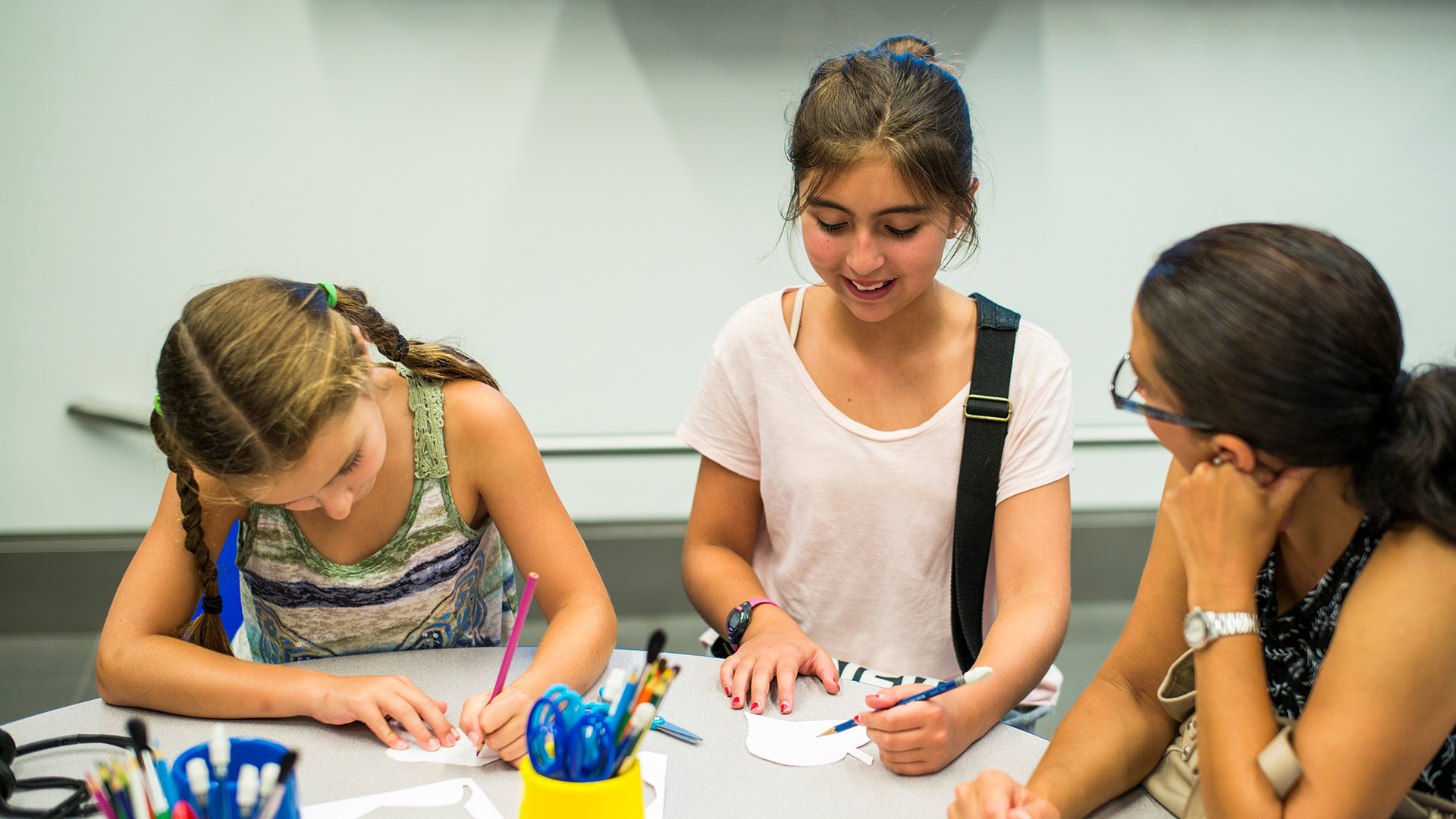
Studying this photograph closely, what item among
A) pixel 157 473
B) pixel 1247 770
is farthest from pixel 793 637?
pixel 157 473

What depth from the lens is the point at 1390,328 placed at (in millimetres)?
775

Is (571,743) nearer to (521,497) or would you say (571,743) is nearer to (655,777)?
(655,777)

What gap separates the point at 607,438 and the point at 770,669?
161 centimetres

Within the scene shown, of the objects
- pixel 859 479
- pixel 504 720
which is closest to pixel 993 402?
pixel 859 479

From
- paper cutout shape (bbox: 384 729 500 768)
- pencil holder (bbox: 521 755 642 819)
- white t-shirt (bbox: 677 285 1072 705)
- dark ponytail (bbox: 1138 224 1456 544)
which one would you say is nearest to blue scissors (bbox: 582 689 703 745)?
paper cutout shape (bbox: 384 729 500 768)

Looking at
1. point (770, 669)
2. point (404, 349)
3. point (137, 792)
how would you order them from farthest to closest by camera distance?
point (404, 349), point (770, 669), point (137, 792)

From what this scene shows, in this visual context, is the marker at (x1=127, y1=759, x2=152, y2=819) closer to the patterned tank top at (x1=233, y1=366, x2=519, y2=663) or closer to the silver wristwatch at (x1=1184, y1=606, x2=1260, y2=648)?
the patterned tank top at (x1=233, y1=366, x2=519, y2=663)

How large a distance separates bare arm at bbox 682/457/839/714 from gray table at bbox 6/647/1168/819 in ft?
0.08

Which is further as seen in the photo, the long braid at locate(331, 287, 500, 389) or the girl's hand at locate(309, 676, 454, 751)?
the long braid at locate(331, 287, 500, 389)

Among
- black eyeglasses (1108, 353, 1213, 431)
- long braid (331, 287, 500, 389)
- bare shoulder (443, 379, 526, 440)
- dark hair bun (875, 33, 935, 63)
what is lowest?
bare shoulder (443, 379, 526, 440)

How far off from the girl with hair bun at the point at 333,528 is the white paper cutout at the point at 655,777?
0.40ft

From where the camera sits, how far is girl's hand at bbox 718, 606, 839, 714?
40.7 inches

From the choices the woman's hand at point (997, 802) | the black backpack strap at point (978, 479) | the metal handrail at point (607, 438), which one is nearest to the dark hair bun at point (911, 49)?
the black backpack strap at point (978, 479)

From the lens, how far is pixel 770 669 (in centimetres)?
107
